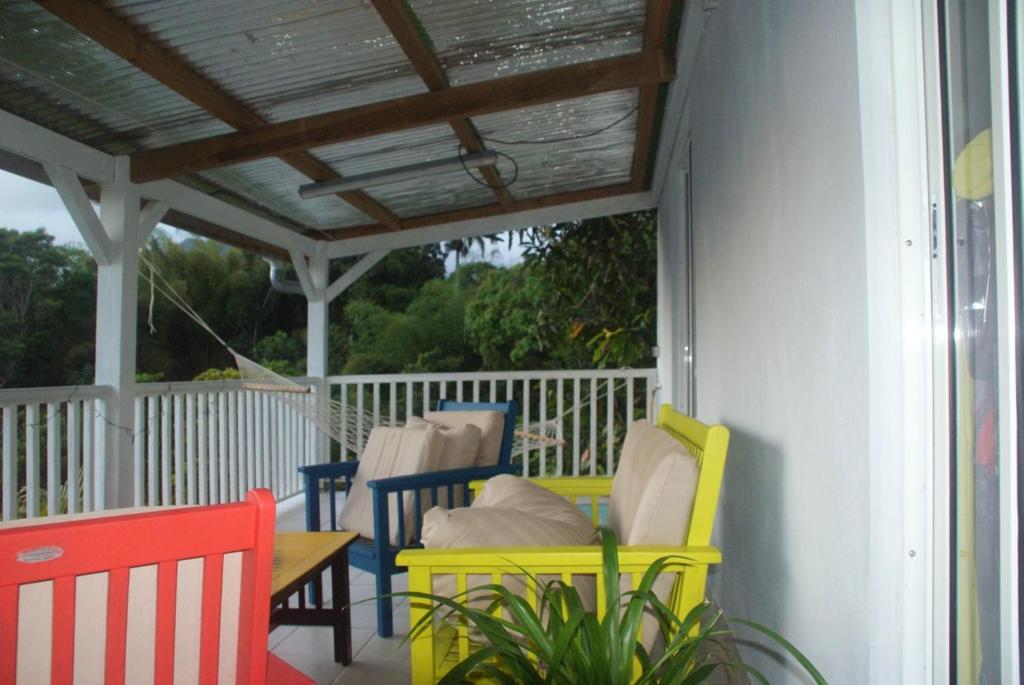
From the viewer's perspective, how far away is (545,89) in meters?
3.25

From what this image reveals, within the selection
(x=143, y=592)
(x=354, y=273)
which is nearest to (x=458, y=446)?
(x=143, y=592)

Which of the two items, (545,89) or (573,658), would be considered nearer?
(573,658)

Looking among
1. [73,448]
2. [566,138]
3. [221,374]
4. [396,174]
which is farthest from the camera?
[221,374]

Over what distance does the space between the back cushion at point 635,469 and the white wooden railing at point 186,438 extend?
1960mm

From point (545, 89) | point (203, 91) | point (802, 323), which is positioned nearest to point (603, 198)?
point (545, 89)

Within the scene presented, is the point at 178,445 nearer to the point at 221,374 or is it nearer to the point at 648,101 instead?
the point at 648,101

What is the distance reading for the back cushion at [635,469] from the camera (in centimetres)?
175

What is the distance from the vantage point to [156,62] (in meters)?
2.64

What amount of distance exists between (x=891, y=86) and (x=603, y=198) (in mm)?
4439

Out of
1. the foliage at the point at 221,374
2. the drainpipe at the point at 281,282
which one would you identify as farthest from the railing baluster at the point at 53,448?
the foliage at the point at 221,374

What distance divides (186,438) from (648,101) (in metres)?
3.09

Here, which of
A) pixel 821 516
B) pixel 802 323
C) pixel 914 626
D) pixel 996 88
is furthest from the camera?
pixel 802 323

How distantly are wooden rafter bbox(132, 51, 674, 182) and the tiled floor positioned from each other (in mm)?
1932

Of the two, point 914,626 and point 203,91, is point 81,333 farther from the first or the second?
point 914,626
